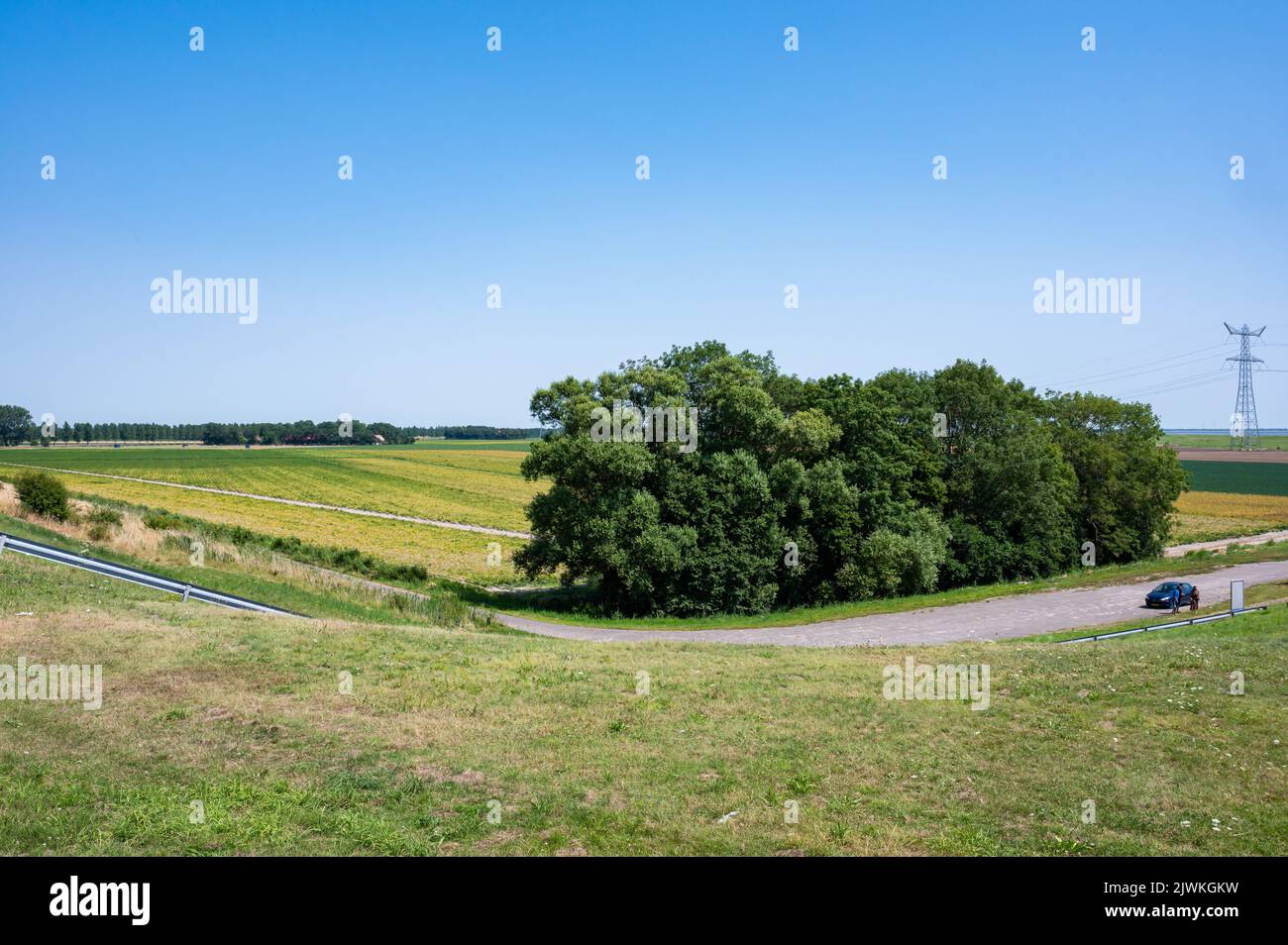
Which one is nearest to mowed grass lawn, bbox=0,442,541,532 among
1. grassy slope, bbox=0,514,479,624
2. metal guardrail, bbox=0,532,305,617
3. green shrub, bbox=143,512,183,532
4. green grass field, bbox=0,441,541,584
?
green grass field, bbox=0,441,541,584

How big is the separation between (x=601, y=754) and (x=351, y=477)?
4266 inches

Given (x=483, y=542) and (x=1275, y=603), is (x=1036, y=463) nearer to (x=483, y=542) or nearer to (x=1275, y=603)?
(x=1275, y=603)

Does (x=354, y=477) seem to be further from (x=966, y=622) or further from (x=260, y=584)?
(x=966, y=622)

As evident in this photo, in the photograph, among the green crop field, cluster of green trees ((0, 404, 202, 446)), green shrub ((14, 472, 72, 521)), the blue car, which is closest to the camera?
the blue car

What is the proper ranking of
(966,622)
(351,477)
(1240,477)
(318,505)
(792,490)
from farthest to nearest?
(1240,477), (351,477), (318,505), (792,490), (966,622)

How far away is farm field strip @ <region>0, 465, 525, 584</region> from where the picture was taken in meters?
55.2

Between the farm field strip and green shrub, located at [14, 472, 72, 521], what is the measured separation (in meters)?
18.3

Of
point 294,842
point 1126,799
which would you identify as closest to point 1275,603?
point 1126,799

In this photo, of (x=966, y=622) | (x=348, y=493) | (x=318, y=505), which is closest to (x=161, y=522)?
(x=966, y=622)

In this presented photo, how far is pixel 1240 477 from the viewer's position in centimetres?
11725

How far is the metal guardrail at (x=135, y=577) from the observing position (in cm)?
2386

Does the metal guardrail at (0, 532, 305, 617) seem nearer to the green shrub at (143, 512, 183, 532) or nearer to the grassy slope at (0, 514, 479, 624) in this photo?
the grassy slope at (0, 514, 479, 624)

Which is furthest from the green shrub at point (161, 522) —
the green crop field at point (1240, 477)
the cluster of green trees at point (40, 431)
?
the cluster of green trees at point (40, 431)
